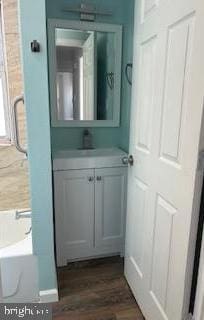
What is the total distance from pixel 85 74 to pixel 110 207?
114 cm

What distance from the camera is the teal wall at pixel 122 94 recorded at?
1909 mm

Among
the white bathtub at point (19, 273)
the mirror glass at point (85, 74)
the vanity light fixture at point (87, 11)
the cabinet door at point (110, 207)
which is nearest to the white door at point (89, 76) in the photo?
the mirror glass at point (85, 74)

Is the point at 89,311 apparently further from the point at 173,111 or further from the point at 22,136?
the point at 22,136

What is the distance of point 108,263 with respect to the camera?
209 cm

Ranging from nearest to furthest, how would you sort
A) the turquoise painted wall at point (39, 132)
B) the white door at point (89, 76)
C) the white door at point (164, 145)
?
the white door at point (164, 145), the turquoise painted wall at point (39, 132), the white door at point (89, 76)

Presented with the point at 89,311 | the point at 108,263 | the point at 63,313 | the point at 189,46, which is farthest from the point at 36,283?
the point at 189,46

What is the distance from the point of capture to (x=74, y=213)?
1.94 metres

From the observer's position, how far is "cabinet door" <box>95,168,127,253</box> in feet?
6.39

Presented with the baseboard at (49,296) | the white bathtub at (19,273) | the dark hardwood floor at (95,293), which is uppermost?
the white bathtub at (19,273)

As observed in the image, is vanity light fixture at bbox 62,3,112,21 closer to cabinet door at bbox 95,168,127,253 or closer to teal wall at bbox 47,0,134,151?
teal wall at bbox 47,0,134,151

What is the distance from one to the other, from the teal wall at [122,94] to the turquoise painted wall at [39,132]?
684 mm

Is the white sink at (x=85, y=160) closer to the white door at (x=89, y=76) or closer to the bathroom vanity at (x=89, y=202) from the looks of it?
the bathroom vanity at (x=89, y=202)

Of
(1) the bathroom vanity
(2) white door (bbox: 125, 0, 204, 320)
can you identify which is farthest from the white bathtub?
(2) white door (bbox: 125, 0, 204, 320)

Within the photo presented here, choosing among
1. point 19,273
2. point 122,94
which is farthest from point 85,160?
point 19,273
